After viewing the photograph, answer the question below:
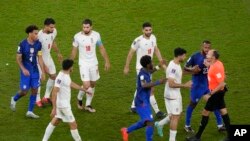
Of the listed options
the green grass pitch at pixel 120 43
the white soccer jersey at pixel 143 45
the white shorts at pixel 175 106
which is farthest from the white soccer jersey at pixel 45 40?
the white shorts at pixel 175 106

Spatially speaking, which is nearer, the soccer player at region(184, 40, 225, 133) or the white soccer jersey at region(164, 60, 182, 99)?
the white soccer jersey at region(164, 60, 182, 99)

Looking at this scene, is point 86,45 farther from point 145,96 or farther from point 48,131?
point 48,131

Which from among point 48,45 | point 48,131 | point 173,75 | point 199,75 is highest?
point 48,45

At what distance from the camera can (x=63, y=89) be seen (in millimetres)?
13172

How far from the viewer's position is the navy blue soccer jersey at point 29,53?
49.4 ft

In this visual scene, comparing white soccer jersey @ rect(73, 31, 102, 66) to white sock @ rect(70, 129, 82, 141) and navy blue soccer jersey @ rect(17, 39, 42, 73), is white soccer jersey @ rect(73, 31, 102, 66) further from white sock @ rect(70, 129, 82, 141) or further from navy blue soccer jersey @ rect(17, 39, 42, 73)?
white sock @ rect(70, 129, 82, 141)

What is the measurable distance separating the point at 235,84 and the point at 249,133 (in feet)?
21.1

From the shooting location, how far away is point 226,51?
66.4 ft

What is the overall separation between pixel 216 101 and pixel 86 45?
13.1 ft

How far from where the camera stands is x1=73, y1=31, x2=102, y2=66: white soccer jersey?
51.1ft

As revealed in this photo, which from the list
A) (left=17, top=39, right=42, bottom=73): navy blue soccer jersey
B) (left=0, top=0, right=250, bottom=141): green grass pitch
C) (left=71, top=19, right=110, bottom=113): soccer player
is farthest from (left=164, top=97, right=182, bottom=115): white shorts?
(left=17, top=39, right=42, bottom=73): navy blue soccer jersey

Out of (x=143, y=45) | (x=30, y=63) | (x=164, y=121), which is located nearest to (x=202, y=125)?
(x=164, y=121)

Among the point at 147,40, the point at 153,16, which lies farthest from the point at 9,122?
the point at 153,16

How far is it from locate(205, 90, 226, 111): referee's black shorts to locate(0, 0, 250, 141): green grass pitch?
1.02 m
